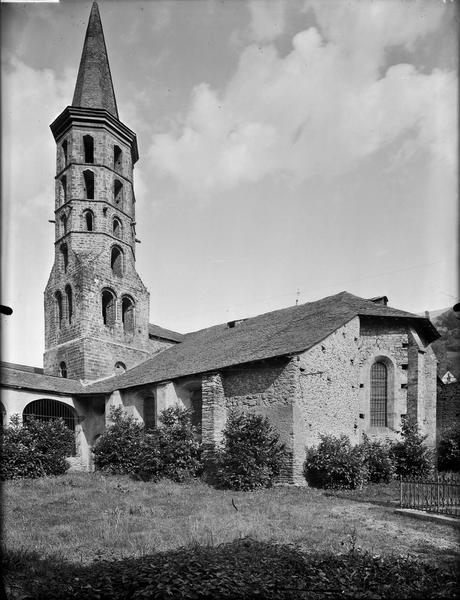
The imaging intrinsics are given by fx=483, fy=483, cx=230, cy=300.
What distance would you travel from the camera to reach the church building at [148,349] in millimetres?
19391

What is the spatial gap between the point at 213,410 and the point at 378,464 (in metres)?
6.77

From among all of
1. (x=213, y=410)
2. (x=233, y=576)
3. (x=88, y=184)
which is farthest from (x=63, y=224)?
(x=233, y=576)

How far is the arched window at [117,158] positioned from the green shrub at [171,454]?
64.2 feet

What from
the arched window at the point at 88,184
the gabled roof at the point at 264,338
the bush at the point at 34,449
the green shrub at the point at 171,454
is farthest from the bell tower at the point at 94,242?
the green shrub at the point at 171,454

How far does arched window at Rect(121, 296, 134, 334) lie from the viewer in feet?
105

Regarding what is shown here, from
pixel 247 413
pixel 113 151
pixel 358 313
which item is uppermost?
pixel 113 151

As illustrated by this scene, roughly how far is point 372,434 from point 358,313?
210 inches

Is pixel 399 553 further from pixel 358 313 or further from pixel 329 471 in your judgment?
pixel 358 313

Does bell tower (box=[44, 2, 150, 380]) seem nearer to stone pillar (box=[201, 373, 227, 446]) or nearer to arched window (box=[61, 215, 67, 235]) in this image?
arched window (box=[61, 215, 67, 235])

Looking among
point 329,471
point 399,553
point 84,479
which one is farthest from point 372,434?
point 399,553

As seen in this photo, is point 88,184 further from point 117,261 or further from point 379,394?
point 379,394

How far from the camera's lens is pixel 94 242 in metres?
30.7

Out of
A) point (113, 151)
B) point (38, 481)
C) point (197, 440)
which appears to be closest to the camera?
point (38, 481)

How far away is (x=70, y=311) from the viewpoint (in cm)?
3075
